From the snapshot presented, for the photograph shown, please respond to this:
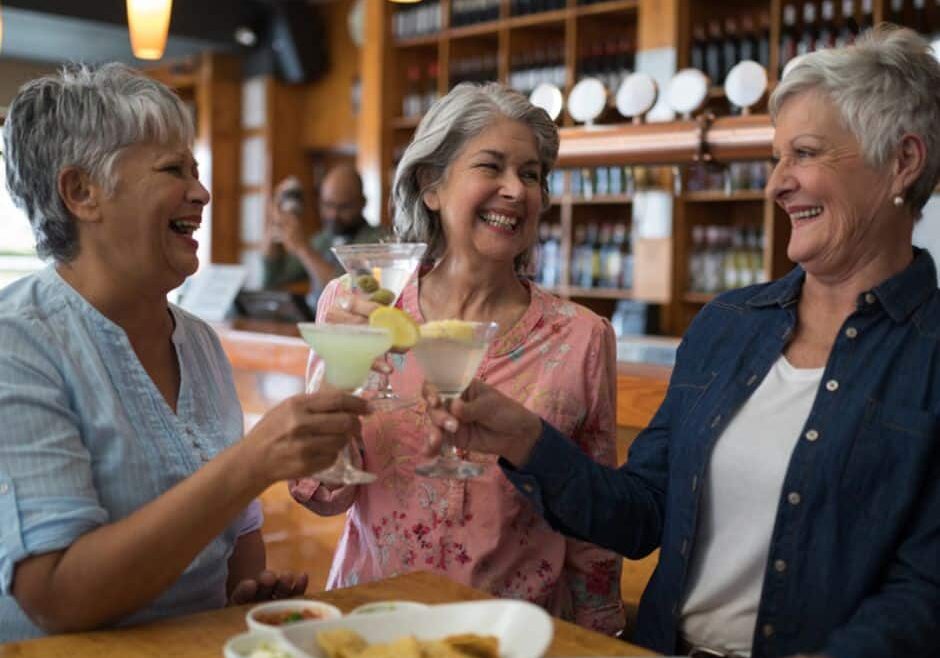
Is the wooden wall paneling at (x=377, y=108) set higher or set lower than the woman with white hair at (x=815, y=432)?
higher

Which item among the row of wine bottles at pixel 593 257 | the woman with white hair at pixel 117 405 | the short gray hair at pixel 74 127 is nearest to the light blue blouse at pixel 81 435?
the woman with white hair at pixel 117 405


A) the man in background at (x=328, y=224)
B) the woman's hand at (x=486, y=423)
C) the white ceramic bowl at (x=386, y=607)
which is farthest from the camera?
the man in background at (x=328, y=224)

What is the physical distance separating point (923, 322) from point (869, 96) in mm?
350

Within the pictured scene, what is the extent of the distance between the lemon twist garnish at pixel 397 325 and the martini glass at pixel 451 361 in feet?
0.10

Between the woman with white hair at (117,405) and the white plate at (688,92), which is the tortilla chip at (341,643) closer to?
the woman with white hair at (117,405)

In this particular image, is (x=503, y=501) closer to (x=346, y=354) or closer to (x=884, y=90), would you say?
(x=346, y=354)

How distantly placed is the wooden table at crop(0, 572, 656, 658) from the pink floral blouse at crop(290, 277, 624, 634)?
0.36 m

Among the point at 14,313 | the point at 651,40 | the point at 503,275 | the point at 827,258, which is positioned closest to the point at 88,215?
the point at 14,313

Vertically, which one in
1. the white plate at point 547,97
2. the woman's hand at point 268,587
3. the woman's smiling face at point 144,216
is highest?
the white plate at point 547,97

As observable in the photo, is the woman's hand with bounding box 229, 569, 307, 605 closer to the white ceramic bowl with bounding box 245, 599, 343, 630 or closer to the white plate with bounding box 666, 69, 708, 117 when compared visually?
the white ceramic bowl with bounding box 245, 599, 343, 630

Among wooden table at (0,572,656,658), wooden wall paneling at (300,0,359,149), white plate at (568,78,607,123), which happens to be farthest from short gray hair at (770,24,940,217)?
wooden wall paneling at (300,0,359,149)

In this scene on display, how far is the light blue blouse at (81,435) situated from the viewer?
143 cm

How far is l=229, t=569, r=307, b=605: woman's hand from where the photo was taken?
1.72 metres

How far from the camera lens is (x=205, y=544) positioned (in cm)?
146
